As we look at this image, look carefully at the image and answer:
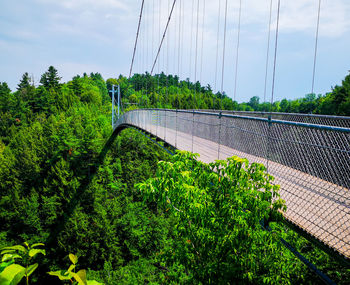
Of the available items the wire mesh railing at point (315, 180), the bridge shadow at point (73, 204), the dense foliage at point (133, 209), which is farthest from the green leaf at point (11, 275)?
the bridge shadow at point (73, 204)

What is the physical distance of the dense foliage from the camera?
128 inches

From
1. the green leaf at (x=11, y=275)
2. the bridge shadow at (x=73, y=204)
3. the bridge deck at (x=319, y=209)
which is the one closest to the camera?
the green leaf at (x=11, y=275)

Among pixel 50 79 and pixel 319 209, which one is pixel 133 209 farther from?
pixel 50 79

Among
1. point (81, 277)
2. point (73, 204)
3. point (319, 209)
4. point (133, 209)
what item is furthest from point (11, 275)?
point (73, 204)

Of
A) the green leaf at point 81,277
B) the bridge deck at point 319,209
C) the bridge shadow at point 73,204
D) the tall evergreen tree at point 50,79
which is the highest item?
the tall evergreen tree at point 50,79

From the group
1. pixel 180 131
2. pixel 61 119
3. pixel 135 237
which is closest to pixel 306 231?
pixel 180 131

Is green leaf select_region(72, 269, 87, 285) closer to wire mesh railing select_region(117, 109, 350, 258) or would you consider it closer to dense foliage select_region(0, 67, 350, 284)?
dense foliage select_region(0, 67, 350, 284)

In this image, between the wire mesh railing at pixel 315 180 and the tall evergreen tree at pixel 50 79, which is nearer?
the wire mesh railing at pixel 315 180

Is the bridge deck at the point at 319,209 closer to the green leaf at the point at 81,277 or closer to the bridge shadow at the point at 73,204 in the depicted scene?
the green leaf at the point at 81,277

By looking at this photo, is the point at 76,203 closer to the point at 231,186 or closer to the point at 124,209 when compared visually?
the point at 124,209

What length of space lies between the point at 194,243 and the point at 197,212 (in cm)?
84

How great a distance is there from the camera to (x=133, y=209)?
25.6 meters

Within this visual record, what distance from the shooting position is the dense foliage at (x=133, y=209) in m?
3.26

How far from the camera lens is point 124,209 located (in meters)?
26.3
